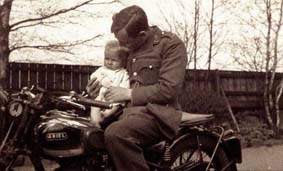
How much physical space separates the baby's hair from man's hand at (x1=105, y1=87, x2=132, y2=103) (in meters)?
0.50

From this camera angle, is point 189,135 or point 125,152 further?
point 189,135

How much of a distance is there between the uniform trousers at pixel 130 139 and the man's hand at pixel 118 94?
143 mm

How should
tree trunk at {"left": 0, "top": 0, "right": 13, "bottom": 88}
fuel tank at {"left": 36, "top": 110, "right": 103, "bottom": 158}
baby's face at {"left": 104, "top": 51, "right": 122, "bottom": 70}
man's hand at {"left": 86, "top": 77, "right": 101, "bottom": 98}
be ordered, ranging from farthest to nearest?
tree trunk at {"left": 0, "top": 0, "right": 13, "bottom": 88}
baby's face at {"left": 104, "top": 51, "right": 122, "bottom": 70}
man's hand at {"left": 86, "top": 77, "right": 101, "bottom": 98}
fuel tank at {"left": 36, "top": 110, "right": 103, "bottom": 158}

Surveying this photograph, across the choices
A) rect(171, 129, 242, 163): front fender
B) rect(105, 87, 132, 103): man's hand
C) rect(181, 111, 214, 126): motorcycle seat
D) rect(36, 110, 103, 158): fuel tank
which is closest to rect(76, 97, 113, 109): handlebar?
rect(36, 110, 103, 158): fuel tank

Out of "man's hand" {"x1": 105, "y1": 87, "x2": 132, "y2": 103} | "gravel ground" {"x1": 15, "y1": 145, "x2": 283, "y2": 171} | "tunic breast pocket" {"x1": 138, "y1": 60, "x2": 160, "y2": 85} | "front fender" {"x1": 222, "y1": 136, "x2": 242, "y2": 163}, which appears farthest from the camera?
"gravel ground" {"x1": 15, "y1": 145, "x2": 283, "y2": 171}

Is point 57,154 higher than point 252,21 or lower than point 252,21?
lower

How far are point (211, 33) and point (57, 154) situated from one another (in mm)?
15292

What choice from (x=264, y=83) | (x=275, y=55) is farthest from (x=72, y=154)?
(x=264, y=83)

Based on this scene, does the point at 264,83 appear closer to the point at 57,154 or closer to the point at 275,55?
the point at 275,55

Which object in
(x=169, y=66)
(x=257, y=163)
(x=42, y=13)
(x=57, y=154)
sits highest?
(x=42, y=13)

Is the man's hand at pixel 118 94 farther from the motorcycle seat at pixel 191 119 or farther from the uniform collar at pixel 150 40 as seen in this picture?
the motorcycle seat at pixel 191 119

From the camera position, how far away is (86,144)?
4.55 metres

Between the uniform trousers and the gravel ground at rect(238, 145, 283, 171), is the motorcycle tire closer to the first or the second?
the uniform trousers

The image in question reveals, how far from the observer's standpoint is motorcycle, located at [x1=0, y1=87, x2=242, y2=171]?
4359mm
